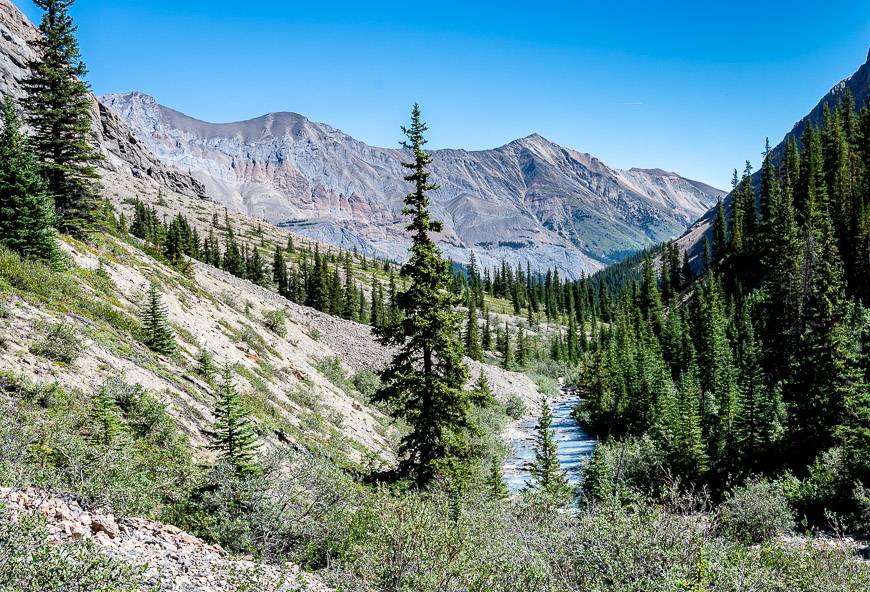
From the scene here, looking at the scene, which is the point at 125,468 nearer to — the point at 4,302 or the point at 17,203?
the point at 4,302

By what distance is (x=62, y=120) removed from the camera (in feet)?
92.3

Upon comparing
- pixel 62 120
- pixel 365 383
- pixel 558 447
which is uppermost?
pixel 62 120

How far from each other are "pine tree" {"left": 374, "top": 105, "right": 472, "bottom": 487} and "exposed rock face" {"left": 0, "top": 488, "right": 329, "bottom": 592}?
29.1 ft

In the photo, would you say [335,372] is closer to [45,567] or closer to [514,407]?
[514,407]

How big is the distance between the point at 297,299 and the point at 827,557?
10395 cm

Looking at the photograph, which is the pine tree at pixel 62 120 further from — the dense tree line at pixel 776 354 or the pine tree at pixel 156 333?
the dense tree line at pixel 776 354

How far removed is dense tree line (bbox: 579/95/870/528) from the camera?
104 feet

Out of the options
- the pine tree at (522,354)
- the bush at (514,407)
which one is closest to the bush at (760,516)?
the bush at (514,407)

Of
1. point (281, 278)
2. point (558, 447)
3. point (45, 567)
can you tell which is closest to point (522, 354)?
point (558, 447)

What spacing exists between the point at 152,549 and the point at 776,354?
61.2 meters

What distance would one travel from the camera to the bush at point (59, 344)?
14570 millimetres

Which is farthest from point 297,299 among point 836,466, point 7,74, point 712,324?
point 7,74

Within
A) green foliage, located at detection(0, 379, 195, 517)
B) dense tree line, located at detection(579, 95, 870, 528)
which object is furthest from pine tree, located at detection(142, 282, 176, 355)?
dense tree line, located at detection(579, 95, 870, 528)

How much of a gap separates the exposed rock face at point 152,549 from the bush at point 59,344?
7814mm
